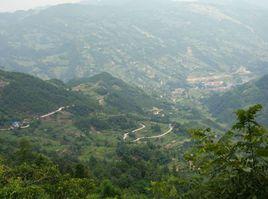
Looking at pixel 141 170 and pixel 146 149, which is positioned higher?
pixel 141 170

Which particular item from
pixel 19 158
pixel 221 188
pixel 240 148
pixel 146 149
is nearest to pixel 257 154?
pixel 240 148

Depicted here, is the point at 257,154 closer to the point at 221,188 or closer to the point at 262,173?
the point at 262,173

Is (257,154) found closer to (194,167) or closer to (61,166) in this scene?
(194,167)

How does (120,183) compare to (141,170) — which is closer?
(120,183)

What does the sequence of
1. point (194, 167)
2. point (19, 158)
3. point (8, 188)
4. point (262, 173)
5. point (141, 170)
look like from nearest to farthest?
point (262, 173) < point (194, 167) < point (8, 188) < point (19, 158) < point (141, 170)

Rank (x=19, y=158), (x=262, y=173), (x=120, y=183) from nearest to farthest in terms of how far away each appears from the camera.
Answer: (x=262, y=173)
(x=19, y=158)
(x=120, y=183)

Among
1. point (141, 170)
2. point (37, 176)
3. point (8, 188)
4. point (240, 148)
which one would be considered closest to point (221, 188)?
point (240, 148)

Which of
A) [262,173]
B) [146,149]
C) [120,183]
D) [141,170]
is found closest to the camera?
[262,173]

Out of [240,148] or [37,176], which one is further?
[37,176]

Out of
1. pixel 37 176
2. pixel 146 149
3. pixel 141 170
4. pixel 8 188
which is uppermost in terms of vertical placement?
pixel 8 188
